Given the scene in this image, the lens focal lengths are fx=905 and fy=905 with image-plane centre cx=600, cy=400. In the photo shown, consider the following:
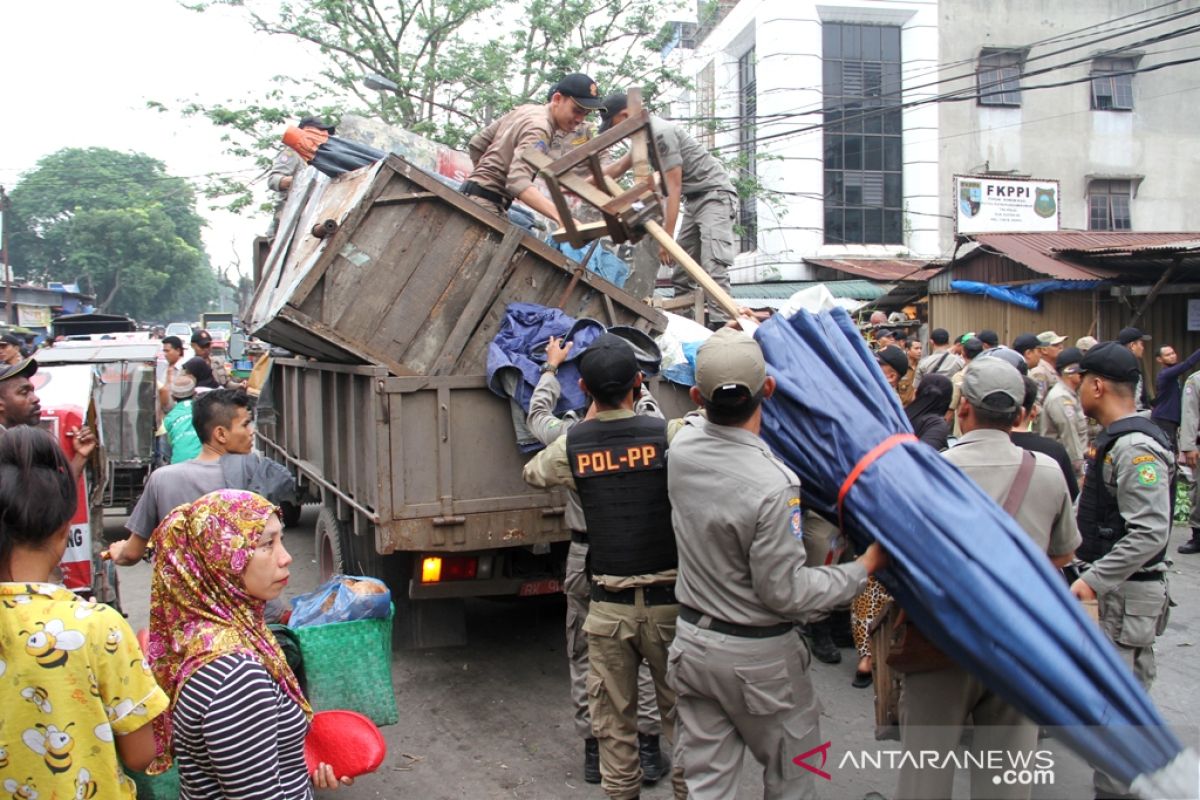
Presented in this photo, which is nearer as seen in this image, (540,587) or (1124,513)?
(1124,513)

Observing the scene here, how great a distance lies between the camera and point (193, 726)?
2127 mm

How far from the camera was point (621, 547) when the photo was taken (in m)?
3.05

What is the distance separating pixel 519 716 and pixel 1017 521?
9.11 ft

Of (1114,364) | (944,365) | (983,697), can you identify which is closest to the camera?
(983,697)

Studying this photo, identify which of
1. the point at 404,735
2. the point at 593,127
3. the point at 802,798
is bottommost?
the point at 404,735

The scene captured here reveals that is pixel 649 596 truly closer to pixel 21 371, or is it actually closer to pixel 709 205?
pixel 21 371

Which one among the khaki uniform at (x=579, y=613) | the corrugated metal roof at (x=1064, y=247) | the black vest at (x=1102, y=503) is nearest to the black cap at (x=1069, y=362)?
the black vest at (x=1102, y=503)

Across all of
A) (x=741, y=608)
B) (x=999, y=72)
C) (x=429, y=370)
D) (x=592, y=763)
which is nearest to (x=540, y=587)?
(x=592, y=763)

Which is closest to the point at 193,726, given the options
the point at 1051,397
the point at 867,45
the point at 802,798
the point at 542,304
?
the point at 802,798

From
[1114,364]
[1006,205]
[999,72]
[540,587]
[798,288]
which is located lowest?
[540,587]

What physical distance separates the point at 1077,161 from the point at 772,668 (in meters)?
23.1

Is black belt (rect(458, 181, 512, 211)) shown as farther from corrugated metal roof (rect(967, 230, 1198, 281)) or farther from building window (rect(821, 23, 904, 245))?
building window (rect(821, 23, 904, 245))

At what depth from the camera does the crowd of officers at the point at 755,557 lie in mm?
2402

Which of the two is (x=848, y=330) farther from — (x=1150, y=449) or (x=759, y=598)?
(x=1150, y=449)
